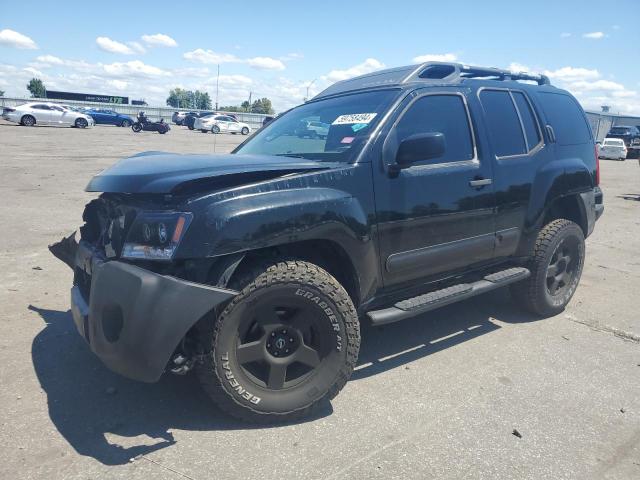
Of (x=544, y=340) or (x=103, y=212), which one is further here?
(x=544, y=340)

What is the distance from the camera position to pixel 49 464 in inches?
96.1

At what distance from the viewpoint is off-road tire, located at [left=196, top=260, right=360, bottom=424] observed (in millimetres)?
2676

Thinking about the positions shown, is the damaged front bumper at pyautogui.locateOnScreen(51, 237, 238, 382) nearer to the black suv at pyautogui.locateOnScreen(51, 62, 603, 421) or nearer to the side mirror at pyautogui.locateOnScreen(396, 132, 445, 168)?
the black suv at pyautogui.locateOnScreen(51, 62, 603, 421)

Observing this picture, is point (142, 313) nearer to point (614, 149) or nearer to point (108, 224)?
point (108, 224)

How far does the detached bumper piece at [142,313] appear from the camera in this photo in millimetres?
2434

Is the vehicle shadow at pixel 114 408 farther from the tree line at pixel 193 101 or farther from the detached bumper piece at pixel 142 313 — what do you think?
the tree line at pixel 193 101

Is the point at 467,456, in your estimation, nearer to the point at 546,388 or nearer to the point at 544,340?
the point at 546,388

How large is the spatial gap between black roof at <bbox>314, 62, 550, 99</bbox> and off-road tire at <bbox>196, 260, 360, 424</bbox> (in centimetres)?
178

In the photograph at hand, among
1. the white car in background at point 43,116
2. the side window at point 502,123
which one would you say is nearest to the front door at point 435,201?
the side window at point 502,123

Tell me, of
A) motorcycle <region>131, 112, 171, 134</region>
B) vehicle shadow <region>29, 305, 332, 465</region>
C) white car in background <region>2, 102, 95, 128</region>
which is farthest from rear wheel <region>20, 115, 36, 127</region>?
vehicle shadow <region>29, 305, 332, 465</region>

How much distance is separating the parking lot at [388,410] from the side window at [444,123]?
1525 mm

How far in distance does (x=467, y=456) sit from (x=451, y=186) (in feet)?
5.93

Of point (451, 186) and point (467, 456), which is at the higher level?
point (451, 186)

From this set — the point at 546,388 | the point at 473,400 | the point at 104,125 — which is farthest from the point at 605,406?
the point at 104,125
